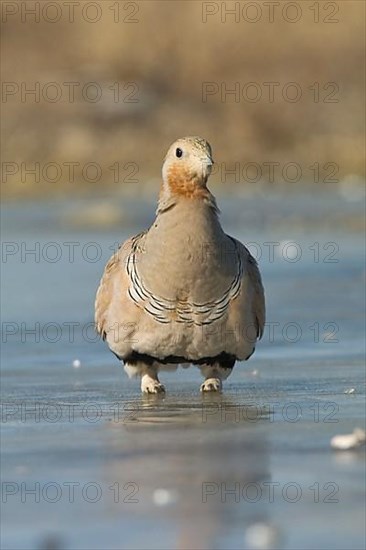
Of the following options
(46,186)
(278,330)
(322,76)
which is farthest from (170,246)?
(322,76)

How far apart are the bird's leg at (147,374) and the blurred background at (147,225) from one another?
0.11m

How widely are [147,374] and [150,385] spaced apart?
0.30 feet

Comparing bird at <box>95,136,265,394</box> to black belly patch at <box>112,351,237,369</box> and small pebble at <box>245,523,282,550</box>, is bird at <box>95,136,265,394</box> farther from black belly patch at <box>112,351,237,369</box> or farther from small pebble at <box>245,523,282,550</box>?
small pebble at <box>245,523,282,550</box>

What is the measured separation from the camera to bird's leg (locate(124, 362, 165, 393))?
9367mm

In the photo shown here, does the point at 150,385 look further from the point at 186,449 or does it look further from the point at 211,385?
the point at 186,449

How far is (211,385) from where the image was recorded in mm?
9391

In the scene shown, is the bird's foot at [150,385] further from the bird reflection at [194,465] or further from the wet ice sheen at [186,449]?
the bird reflection at [194,465]

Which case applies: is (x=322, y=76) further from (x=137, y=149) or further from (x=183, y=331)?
(x=183, y=331)

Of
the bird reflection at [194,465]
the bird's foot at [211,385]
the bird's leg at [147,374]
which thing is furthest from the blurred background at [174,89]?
the bird reflection at [194,465]

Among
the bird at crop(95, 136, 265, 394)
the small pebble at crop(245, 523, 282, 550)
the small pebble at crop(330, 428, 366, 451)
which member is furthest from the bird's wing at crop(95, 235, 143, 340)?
the small pebble at crop(245, 523, 282, 550)

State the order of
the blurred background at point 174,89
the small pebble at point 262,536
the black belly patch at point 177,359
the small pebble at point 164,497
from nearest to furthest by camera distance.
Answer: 1. the small pebble at point 262,536
2. the small pebble at point 164,497
3. the black belly patch at point 177,359
4. the blurred background at point 174,89

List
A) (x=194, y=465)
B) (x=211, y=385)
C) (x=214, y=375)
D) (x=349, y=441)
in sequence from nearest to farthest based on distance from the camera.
Answer: (x=194, y=465), (x=349, y=441), (x=211, y=385), (x=214, y=375)

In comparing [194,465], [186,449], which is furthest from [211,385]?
[194,465]

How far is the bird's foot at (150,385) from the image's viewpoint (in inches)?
368
